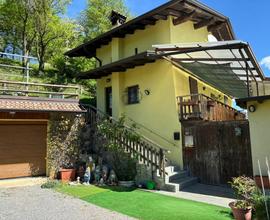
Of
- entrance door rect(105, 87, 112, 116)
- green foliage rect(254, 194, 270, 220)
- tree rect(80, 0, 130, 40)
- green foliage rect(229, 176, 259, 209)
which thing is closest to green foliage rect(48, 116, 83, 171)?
entrance door rect(105, 87, 112, 116)

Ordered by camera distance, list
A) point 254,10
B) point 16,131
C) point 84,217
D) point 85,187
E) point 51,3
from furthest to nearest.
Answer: point 51,3, point 254,10, point 16,131, point 85,187, point 84,217

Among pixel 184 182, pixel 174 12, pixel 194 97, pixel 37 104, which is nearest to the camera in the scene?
pixel 184 182

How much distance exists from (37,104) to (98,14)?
959 inches

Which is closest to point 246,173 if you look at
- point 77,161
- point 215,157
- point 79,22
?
point 215,157

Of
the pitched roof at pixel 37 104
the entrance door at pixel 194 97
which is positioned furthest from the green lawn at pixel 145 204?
the entrance door at pixel 194 97

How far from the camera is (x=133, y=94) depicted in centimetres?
1734

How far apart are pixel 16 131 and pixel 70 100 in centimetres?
306

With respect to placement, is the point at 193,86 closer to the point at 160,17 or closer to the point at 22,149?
the point at 160,17

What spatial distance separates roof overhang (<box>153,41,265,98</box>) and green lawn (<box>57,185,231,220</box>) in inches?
205

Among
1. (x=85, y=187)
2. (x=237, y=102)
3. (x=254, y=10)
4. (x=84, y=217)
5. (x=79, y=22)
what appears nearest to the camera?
(x=84, y=217)

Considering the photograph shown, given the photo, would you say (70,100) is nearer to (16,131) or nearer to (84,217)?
(16,131)

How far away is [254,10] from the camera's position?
20.3 metres

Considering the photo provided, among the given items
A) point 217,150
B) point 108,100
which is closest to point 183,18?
point 217,150

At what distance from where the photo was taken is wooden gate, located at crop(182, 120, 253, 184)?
12.3m
